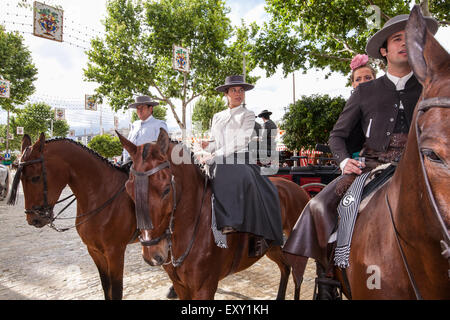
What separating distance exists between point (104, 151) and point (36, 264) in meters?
42.2

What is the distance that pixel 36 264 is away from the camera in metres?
5.11

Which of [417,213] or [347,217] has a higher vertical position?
[417,213]

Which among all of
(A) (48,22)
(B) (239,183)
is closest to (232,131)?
(B) (239,183)

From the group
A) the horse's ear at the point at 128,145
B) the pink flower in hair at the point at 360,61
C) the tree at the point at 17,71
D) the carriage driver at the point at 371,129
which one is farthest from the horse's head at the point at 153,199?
the tree at the point at 17,71

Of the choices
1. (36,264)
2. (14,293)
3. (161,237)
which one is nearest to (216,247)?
(161,237)

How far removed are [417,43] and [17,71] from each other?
26495 millimetres

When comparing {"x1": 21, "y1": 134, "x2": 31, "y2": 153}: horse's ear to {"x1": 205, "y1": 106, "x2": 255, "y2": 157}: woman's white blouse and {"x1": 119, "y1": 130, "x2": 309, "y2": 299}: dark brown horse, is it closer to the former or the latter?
{"x1": 119, "y1": 130, "x2": 309, "y2": 299}: dark brown horse

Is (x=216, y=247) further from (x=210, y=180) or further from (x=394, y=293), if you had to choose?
(x=394, y=293)

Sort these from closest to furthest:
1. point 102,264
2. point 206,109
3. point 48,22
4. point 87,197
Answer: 1. point 102,264
2. point 87,197
3. point 48,22
4. point 206,109

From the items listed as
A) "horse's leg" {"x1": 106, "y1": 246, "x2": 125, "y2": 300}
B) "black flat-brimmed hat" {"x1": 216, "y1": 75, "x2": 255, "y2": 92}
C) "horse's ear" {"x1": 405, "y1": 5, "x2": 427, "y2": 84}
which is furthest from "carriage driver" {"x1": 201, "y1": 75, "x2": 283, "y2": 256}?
"horse's ear" {"x1": 405, "y1": 5, "x2": 427, "y2": 84}

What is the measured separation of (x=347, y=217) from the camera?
1.78 metres

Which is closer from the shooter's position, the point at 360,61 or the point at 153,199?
the point at 153,199

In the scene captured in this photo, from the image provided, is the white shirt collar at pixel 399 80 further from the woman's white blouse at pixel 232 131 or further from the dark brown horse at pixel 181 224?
the dark brown horse at pixel 181 224

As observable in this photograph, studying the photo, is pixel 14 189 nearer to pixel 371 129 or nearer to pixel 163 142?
pixel 163 142
